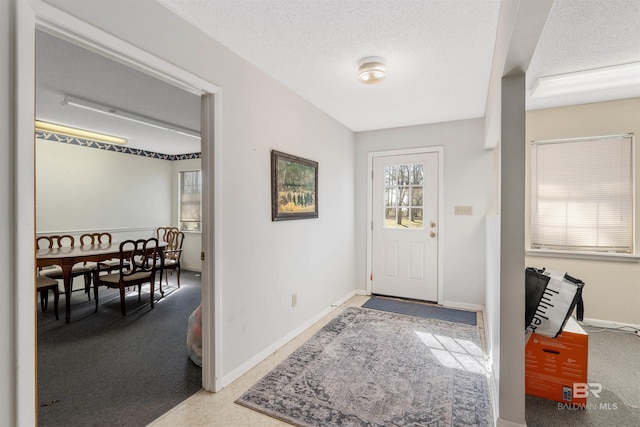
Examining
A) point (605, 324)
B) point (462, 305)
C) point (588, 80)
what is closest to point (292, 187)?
point (462, 305)

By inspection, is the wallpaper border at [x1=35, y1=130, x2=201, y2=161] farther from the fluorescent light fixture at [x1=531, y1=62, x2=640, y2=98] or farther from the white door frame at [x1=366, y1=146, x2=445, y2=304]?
the fluorescent light fixture at [x1=531, y1=62, x2=640, y2=98]

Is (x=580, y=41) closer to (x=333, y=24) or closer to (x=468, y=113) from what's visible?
(x=468, y=113)

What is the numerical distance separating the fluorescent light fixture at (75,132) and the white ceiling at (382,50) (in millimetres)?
702

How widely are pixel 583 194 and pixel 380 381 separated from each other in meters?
2.90

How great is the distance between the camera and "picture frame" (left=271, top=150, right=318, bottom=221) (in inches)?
105

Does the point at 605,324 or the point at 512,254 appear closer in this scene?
the point at 512,254

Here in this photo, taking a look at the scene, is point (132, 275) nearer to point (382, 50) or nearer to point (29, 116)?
point (29, 116)

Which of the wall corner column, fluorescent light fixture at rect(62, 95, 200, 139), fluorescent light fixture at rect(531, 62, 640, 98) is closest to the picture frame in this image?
the wall corner column

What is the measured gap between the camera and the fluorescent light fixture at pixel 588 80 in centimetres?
255

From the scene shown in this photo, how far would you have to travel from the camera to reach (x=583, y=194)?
3.20 m

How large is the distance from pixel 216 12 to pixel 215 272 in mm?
1569

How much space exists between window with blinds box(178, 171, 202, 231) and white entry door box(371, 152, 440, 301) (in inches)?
150

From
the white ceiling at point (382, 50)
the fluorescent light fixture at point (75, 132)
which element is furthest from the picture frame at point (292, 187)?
the fluorescent light fixture at point (75, 132)

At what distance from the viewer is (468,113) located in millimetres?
3510
